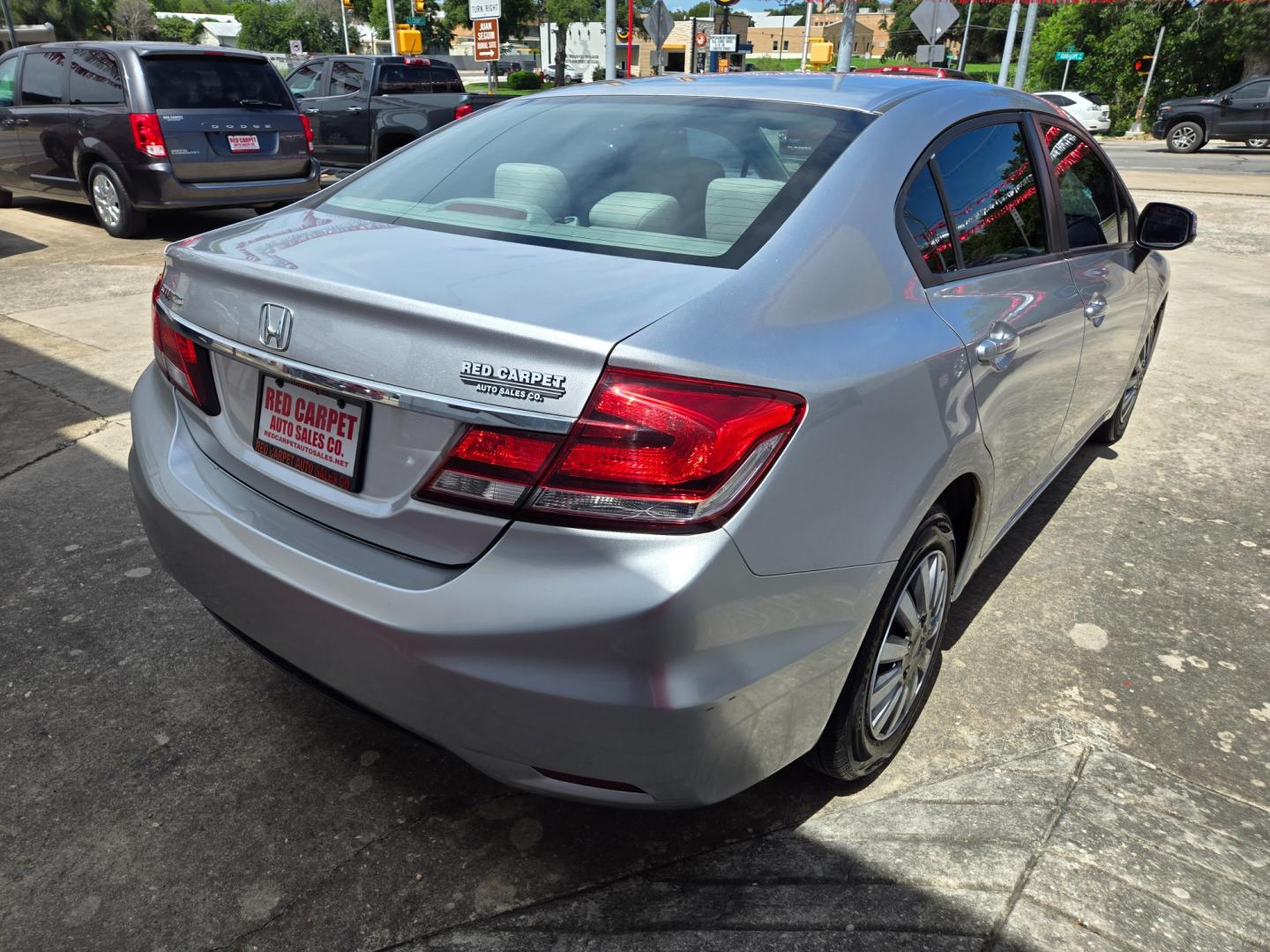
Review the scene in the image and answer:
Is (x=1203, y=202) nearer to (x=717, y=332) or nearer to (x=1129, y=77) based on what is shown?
(x=717, y=332)

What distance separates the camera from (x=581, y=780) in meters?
1.71

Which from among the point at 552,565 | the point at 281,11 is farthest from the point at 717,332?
the point at 281,11

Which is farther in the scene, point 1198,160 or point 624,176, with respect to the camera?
point 1198,160

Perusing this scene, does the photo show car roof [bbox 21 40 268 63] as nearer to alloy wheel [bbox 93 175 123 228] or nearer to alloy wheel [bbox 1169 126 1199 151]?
alloy wheel [bbox 93 175 123 228]

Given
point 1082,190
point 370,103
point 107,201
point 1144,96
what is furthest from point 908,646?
point 1144,96

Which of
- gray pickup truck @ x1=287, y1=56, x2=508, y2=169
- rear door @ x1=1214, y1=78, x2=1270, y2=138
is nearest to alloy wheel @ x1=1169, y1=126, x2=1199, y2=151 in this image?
rear door @ x1=1214, y1=78, x2=1270, y2=138

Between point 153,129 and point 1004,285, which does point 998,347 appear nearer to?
point 1004,285

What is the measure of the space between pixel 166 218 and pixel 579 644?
36.1 feet

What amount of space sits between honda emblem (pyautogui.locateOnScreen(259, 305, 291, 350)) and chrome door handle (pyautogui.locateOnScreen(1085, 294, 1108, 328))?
2.53 m

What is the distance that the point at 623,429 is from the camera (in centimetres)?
153

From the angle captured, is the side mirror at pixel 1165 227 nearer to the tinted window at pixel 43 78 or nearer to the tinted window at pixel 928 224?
the tinted window at pixel 928 224

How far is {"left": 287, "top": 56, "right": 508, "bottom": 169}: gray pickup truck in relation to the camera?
12469 mm

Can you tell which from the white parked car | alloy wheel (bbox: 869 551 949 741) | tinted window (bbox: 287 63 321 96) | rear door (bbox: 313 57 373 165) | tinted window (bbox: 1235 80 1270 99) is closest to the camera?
alloy wheel (bbox: 869 551 949 741)

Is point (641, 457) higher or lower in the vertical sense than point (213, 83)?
lower
